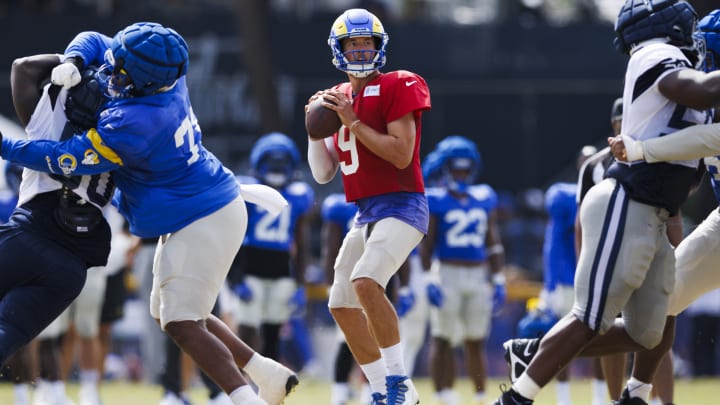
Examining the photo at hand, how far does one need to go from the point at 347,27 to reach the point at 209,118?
10341 millimetres

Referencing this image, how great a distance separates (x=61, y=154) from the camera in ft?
18.9

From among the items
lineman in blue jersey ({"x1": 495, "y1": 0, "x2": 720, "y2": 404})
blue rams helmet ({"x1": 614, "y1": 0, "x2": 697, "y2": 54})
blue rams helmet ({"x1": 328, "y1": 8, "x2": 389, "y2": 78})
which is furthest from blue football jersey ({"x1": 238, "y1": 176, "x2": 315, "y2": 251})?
blue rams helmet ({"x1": 614, "y1": 0, "x2": 697, "y2": 54})

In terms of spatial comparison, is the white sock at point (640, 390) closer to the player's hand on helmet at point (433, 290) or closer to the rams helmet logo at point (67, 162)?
the rams helmet logo at point (67, 162)

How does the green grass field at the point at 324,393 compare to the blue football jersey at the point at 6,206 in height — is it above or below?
below

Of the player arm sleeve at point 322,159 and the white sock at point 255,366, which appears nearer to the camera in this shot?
the white sock at point 255,366

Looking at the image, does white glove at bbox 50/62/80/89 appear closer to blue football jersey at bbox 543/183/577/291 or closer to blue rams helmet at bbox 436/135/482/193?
blue rams helmet at bbox 436/135/482/193

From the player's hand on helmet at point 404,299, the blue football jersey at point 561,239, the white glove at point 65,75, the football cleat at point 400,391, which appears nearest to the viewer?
the white glove at point 65,75

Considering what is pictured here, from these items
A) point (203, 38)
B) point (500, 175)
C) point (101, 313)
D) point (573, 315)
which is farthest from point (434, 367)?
point (203, 38)

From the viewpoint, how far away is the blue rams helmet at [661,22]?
5.86m

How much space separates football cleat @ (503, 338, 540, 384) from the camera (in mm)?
6160

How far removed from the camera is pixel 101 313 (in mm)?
10562

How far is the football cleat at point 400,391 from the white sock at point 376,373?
104 mm

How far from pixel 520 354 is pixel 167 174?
201cm

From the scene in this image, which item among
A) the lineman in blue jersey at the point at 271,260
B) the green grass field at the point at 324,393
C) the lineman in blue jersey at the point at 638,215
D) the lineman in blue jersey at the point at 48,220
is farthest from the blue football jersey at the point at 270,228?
the lineman in blue jersey at the point at 638,215
